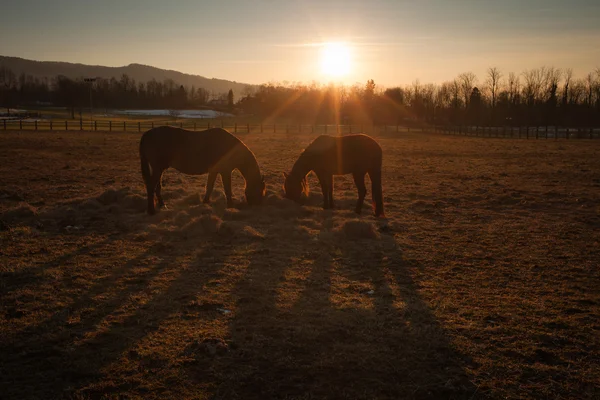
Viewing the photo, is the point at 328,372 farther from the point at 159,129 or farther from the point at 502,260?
the point at 159,129

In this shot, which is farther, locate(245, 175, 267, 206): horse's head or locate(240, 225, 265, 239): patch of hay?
locate(245, 175, 267, 206): horse's head

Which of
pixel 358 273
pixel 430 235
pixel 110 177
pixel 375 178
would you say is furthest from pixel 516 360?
pixel 110 177

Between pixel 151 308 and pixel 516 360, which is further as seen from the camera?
pixel 151 308

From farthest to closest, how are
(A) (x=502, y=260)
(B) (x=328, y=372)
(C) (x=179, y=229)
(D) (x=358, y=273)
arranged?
1. (C) (x=179, y=229)
2. (A) (x=502, y=260)
3. (D) (x=358, y=273)
4. (B) (x=328, y=372)

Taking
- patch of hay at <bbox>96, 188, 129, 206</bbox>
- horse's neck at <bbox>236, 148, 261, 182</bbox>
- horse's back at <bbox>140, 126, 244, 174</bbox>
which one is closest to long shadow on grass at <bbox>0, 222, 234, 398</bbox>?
horse's back at <bbox>140, 126, 244, 174</bbox>

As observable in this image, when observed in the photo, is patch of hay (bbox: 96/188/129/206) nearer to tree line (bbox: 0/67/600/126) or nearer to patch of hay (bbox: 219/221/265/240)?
patch of hay (bbox: 219/221/265/240)

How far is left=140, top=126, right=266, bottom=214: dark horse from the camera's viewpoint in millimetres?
11016

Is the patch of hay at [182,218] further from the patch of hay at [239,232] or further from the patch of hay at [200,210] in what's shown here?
the patch of hay at [239,232]

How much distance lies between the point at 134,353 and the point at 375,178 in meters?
7.94

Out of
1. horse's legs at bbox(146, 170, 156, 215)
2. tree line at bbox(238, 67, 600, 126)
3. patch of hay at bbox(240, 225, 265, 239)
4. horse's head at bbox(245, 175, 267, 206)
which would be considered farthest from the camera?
tree line at bbox(238, 67, 600, 126)

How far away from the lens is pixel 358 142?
11.6 m

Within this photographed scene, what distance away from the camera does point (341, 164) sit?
38.9 feet

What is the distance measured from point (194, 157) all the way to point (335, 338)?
296 inches

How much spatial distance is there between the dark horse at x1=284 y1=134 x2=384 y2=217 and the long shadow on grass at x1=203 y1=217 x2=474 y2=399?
4016mm
